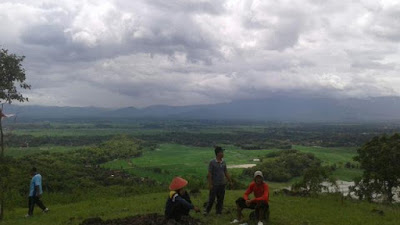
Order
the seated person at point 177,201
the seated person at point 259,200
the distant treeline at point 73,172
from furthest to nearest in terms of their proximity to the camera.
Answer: the distant treeline at point 73,172 < the seated person at point 259,200 < the seated person at point 177,201

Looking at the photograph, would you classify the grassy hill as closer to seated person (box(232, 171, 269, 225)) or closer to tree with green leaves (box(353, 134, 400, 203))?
seated person (box(232, 171, 269, 225))

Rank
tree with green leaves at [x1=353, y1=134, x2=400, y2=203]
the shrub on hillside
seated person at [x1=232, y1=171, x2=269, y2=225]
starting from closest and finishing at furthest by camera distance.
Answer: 1. seated person at [x1=232, y1=171, x2=269, y2=225]
2. tree with green leaves at [x1=353, y1=134, x2=400, y2=203]
3. the shrub on hillside

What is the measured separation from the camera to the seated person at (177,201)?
11250 mm

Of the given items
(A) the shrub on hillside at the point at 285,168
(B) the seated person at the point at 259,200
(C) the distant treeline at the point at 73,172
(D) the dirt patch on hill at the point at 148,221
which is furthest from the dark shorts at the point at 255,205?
(A) the shrub on hillside at the point at 285,168

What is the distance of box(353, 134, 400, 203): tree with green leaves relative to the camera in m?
33.1

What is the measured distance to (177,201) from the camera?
37.1 ft

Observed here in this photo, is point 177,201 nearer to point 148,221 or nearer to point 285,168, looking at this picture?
point 148,221

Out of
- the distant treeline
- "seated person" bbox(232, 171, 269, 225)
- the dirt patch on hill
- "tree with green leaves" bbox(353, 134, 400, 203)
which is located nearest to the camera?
the dirt patch on hill

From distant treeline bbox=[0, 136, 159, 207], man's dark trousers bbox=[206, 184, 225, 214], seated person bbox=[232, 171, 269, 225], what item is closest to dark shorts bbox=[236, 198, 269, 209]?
seated person bbox=[232, 171, 269, 225]

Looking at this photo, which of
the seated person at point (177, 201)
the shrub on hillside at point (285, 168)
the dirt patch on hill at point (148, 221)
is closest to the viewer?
the seated person at point (177, 201)

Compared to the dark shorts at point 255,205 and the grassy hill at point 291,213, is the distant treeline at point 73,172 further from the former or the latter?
the dark shorts at point 255,205

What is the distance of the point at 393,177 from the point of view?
33562 mm

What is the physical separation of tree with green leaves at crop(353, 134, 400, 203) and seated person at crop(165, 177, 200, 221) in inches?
1047

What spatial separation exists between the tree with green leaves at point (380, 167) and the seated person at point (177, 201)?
26.6 meters
